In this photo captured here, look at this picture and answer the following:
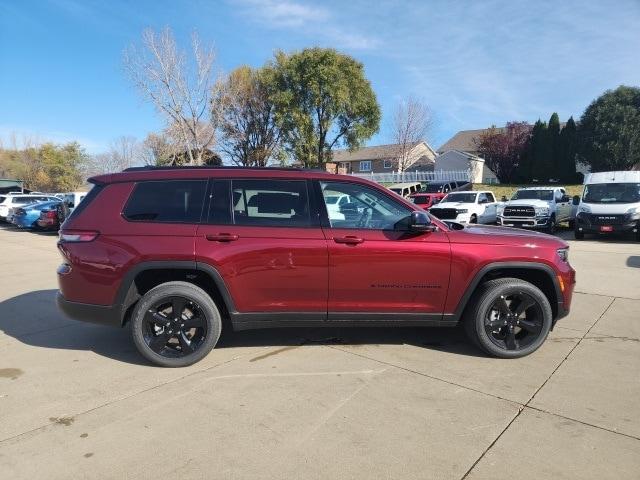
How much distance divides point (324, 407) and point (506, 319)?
2.03m

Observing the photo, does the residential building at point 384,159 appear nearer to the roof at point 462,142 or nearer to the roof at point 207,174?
the roof at point 462,142

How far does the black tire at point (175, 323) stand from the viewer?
4.10m

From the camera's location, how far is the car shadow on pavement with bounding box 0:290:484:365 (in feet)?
15.4

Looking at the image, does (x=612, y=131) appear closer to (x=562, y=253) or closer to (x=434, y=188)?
(x=434, y=188)

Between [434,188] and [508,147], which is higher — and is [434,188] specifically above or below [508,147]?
below

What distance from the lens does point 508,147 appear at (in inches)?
1559

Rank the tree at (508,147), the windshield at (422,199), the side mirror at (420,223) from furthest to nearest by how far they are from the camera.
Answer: the tree at (508,147), the windshield at (422,199), the side mirror at (420,223)

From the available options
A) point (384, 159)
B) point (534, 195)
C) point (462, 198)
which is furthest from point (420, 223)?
point (384, 159)

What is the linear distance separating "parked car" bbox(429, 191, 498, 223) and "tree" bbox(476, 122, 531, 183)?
22410 millimetres

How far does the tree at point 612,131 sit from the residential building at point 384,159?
15.2 m

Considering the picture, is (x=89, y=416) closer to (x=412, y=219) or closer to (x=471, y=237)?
(x=412, y=219)

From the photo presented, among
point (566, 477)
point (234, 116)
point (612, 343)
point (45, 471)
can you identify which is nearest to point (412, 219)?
point (566, 477)

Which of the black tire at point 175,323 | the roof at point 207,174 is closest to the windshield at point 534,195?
the roof at point 207,174

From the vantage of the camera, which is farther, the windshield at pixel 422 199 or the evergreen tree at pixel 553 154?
the evergreen tree at pixel 553 154
